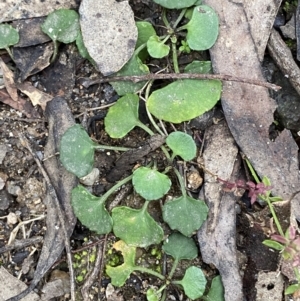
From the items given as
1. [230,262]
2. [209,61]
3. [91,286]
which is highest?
[209,61]

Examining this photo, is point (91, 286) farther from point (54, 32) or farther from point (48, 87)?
point (54, 32)

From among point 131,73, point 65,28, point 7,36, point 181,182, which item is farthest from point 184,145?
point 7,36

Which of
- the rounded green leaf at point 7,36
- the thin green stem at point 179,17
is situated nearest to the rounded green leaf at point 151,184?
the thin green stem at point 179,17

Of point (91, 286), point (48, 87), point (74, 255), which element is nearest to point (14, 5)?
point (48, 87)

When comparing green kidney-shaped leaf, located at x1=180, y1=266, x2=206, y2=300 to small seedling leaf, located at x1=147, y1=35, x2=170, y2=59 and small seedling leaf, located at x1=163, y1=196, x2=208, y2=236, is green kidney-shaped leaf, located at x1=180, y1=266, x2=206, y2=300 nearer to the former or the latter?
small seedling leaf, located at x1=163, y1=196, x2=208, y2=236

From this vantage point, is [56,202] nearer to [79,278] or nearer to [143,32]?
[79,278]

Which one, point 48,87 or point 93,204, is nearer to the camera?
point 93,204

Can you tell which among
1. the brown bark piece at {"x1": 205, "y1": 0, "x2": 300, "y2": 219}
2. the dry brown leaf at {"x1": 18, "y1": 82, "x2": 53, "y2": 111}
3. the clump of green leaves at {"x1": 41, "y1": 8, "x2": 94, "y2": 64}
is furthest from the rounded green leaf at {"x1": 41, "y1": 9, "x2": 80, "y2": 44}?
the brown bark piece at {"x1": 205, "y1": 0, "x2": 300, "y2": 219}
